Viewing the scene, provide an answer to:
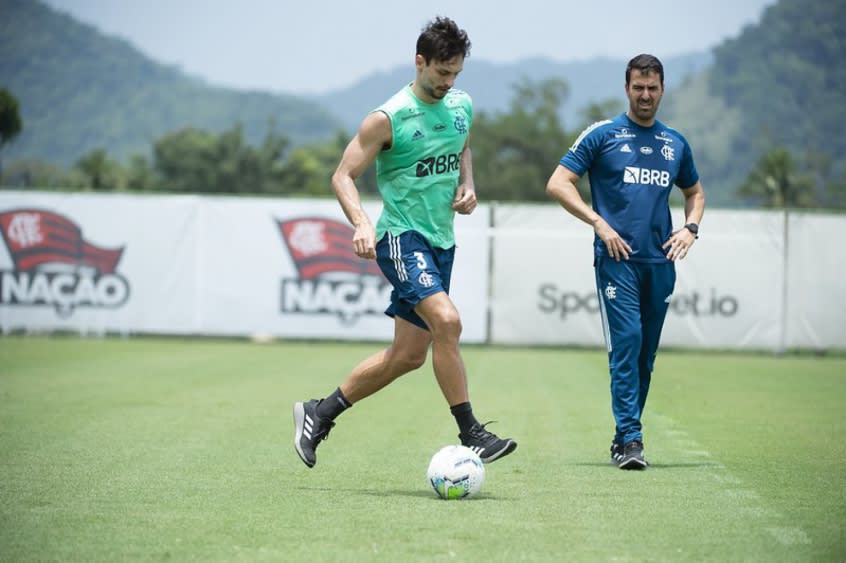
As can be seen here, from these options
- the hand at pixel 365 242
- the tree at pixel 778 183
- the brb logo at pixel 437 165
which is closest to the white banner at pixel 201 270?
the brb logo at pixel 437 165

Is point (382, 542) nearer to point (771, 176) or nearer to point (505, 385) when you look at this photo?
point (505, 385)

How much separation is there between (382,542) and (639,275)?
3403 millimetres

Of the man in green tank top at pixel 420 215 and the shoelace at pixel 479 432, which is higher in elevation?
the man in green tank top at pixel 420 215

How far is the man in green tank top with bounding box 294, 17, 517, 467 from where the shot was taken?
725 centimetres

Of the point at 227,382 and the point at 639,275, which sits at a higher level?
the point at 639,275

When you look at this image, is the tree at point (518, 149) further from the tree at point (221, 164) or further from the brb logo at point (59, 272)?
the brb logo at point (59, 272)

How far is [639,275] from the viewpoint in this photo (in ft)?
27.5

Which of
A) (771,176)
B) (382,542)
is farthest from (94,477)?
(771,176)

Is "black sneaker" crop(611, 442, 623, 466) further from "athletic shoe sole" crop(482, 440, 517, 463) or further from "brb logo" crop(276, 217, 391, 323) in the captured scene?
"brb logo" crop(276, 217, 391, 323)

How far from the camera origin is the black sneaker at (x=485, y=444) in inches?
284

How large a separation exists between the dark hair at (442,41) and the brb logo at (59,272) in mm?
15967

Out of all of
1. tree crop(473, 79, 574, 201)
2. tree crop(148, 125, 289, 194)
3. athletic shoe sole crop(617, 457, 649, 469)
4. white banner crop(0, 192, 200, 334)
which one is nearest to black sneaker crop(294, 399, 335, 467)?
athletic shoe sole crop(617, 457, 649, 469)

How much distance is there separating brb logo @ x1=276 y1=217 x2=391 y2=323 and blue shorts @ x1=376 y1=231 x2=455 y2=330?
14.6m

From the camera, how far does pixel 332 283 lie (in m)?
22.2
